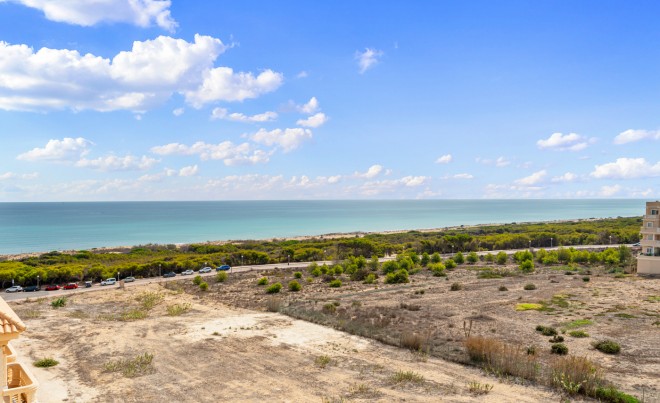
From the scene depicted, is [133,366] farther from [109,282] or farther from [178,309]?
[109,282]

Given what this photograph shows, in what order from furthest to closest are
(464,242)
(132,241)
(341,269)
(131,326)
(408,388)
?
(132,241) → (464,242) → (341,269) → (131,326) → (408,388)

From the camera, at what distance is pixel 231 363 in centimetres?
2188

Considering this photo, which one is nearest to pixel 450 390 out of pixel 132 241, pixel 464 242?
pixel 464 242

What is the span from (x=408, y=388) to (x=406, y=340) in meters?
5.92

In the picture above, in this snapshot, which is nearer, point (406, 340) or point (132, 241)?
point (406, 340)

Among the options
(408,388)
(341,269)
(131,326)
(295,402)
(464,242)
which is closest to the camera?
(295,402)

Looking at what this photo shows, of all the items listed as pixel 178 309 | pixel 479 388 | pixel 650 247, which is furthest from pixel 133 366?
pixel 650 247

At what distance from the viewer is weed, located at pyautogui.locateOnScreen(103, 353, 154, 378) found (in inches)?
809

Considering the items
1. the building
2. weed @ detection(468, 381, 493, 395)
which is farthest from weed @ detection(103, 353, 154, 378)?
the building

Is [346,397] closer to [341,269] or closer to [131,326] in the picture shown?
[131,326]

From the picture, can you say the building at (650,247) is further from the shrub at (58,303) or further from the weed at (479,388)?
the shrub at (58,303)

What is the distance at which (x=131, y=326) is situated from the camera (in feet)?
97.8

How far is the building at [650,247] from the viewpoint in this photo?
4897cm

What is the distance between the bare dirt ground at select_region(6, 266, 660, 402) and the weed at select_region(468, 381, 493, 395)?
198 mm
